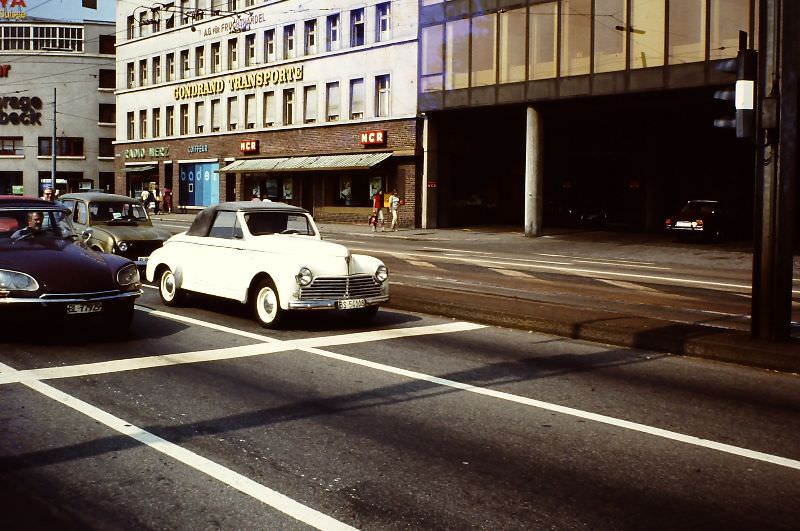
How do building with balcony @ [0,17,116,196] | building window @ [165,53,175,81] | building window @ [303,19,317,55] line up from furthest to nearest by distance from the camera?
building with balcony @ [0,17,116,196] < building window @ [165,53,175,81] < building window @ [303,19,317,55]

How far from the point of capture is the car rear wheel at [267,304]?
11195 millimetres

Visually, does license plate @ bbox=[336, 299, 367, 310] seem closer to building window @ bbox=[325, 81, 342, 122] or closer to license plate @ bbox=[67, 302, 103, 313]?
license plate @ bbox=[67, 302, 103, 313]

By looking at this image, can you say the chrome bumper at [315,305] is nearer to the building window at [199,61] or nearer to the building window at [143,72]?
the building window at [199,61]

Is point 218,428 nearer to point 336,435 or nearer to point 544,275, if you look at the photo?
point 336,435

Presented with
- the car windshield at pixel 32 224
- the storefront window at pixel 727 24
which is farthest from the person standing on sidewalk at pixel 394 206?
the car windshield at pixel 32 224

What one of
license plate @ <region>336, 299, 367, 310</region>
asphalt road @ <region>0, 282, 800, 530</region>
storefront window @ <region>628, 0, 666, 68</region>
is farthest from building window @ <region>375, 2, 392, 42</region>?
asphalt road @ <region>0, 282, 800, 530</region>

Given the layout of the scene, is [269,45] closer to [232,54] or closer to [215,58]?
[232,54]

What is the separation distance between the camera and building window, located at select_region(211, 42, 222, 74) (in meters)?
54.9

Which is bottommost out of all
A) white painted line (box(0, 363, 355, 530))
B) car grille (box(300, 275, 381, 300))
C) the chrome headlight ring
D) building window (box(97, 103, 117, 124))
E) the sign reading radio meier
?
white painted line (box(0, 363, 355, 530))

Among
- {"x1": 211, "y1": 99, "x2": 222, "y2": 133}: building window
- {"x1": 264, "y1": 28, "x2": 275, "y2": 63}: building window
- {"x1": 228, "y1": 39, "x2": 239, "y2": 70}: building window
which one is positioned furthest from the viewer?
{"x1": 211, "y1": 99, "x2": 222, "y2": 133}: building window

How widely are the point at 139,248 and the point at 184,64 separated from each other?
4412 cm

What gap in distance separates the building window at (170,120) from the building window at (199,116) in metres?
3.01

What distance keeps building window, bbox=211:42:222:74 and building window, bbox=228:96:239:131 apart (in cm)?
238

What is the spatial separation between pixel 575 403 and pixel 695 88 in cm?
2606
